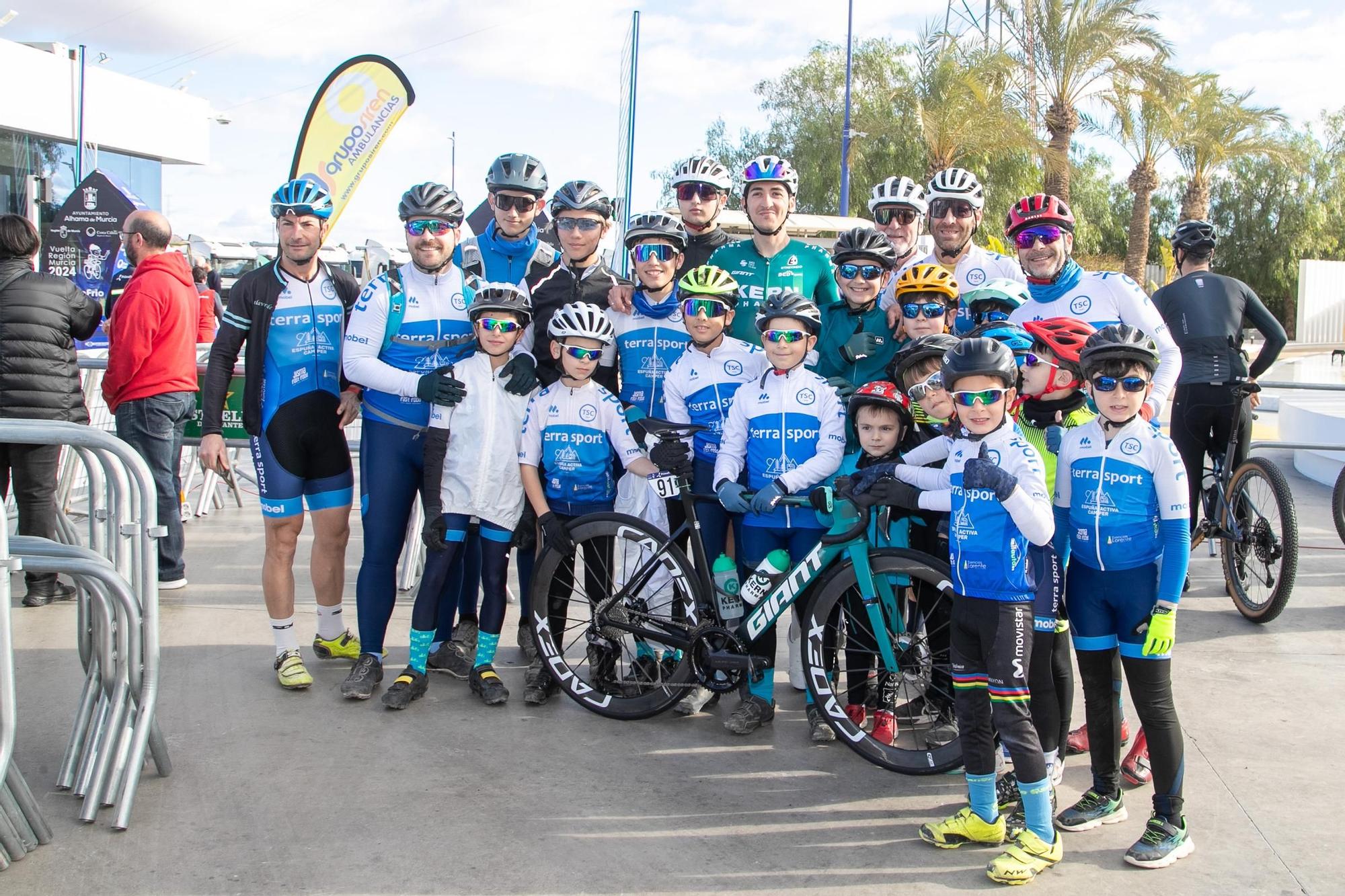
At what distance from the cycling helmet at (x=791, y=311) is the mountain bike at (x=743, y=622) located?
1.90 feet

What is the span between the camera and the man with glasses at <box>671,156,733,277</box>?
5430 mm

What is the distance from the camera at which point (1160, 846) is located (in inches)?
139

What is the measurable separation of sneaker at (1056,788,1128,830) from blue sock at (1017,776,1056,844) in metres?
0.27

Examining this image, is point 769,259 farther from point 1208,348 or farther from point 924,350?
point 1208,348

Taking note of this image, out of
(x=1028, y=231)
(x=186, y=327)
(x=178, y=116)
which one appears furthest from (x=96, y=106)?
(x=1028, y=231)

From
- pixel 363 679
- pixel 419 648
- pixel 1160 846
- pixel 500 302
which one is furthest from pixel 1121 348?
pixel 363 679

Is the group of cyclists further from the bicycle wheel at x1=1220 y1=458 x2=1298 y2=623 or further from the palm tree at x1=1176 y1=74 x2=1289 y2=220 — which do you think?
the palm tree at x1=1176 y1=74 x2=1289 y2=220

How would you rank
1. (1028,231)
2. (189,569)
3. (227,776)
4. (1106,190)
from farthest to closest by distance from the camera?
1. (1106,190)
2. (189,569)
3. (1028,231)
4. (227,776)

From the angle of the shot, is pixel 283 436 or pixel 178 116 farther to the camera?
pixel 178 116

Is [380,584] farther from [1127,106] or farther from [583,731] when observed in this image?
[1127,106]

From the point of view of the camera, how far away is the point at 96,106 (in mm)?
25062

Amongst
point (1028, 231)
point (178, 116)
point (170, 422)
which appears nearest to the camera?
point (1028, 231)

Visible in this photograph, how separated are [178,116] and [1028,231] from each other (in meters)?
28.7

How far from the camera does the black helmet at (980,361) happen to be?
3555 millimetres
